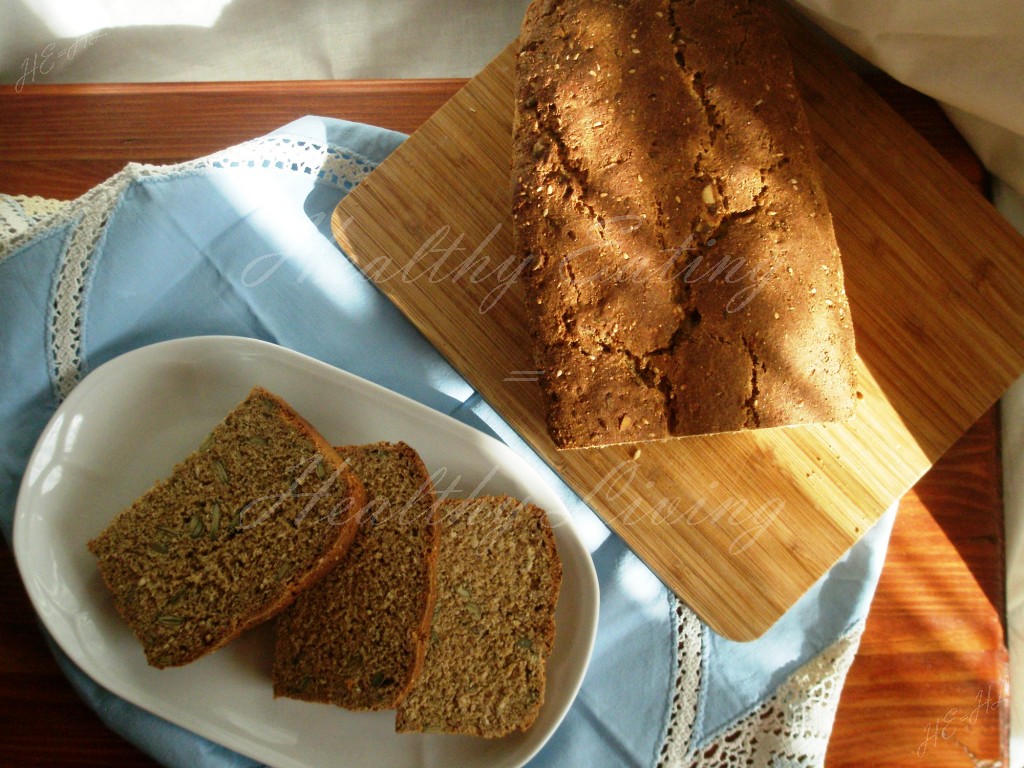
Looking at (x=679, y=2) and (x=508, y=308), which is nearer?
(x=679, y=2)

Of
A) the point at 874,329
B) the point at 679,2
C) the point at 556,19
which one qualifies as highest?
the point at 556,19

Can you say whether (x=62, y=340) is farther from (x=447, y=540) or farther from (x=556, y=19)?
(x=556, y=19)

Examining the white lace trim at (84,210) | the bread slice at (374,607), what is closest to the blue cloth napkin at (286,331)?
the white lace trim at (84,210)

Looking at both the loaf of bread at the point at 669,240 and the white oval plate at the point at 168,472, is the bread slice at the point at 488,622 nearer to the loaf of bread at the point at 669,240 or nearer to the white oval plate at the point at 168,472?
the white oval plate at the point at 168,472

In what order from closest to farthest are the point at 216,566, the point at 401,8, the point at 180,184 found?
the point at 216,566, the point at 180,184, the point at 401,8

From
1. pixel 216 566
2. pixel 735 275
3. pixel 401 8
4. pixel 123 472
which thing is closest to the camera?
pixel 735 275

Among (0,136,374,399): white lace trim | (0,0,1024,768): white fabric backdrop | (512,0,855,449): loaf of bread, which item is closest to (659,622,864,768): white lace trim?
(512,0,855,449): loaf of bread

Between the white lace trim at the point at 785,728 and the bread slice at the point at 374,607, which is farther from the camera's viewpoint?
the white lace trim at the point at 785,728

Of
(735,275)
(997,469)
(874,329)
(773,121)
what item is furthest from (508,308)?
(997,469)

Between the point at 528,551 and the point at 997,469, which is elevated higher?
the point at 528,551
